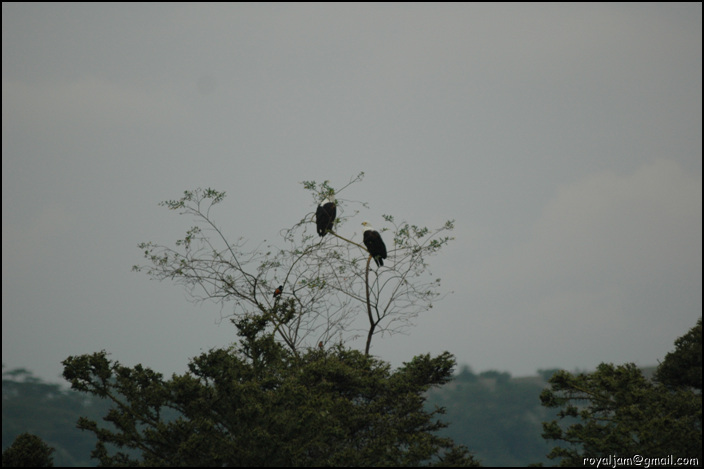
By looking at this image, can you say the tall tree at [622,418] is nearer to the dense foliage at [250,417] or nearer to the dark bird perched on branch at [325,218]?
the dense foliage at [250,417]

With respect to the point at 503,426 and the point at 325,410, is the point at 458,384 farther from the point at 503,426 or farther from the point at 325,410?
the point at 325,410

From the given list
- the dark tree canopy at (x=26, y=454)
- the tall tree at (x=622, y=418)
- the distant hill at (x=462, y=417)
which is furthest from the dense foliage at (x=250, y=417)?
the distant hill at (x=462, y=417)

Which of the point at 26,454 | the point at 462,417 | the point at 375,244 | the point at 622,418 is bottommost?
the point at 462,417

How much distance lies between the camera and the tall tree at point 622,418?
828 cm

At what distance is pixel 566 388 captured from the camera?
32.1ft

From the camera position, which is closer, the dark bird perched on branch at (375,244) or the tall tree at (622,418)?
the tall tree at (622,418)

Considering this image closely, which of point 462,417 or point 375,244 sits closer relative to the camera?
point 375,244

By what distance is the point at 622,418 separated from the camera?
29.1ft

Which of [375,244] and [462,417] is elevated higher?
[375,244]

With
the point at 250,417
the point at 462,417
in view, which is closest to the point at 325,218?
the point at 250,417

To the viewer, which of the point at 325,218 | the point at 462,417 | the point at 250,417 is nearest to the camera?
the point at 250,417

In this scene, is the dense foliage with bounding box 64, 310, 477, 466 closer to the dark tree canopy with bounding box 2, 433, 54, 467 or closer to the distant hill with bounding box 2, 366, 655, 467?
the dark tree canopy with bounding box 2, 433, 54, 467

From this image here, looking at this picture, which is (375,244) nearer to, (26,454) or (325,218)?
(325,218)

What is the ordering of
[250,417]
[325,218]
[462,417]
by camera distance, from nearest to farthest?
1. [250,417]
2. [325,218]
3. [462,417]
